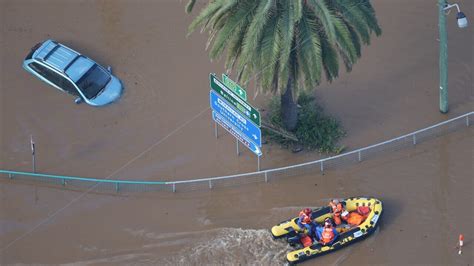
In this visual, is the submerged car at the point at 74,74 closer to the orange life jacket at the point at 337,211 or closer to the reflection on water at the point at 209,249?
the reflection on water at the point at 209,249

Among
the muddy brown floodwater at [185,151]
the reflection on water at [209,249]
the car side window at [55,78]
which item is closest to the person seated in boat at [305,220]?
the reflection on water at [209,249]

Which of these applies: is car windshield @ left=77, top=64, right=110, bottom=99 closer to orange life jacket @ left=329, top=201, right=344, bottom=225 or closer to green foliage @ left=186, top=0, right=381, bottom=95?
green foliage @ left=186, top=0, right=381, bottom=95

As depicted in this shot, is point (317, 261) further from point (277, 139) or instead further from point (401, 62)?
point (401, 62)

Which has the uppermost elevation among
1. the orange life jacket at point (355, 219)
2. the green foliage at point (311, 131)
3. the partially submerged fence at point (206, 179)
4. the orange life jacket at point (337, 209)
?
the green foliage at point (311, 131)

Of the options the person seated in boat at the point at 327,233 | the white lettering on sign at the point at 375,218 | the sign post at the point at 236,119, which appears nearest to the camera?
the person seated in boat at the point at 327,233

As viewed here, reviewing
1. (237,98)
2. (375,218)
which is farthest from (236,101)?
(375,218)

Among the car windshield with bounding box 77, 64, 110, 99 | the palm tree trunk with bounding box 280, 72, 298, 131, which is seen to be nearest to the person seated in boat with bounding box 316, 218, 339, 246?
the palm tree trunk with bounding box 280, 72, 298, 131

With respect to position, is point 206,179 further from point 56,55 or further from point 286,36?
point 56,55

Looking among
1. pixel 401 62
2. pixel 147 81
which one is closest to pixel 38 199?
pixel 147 81
